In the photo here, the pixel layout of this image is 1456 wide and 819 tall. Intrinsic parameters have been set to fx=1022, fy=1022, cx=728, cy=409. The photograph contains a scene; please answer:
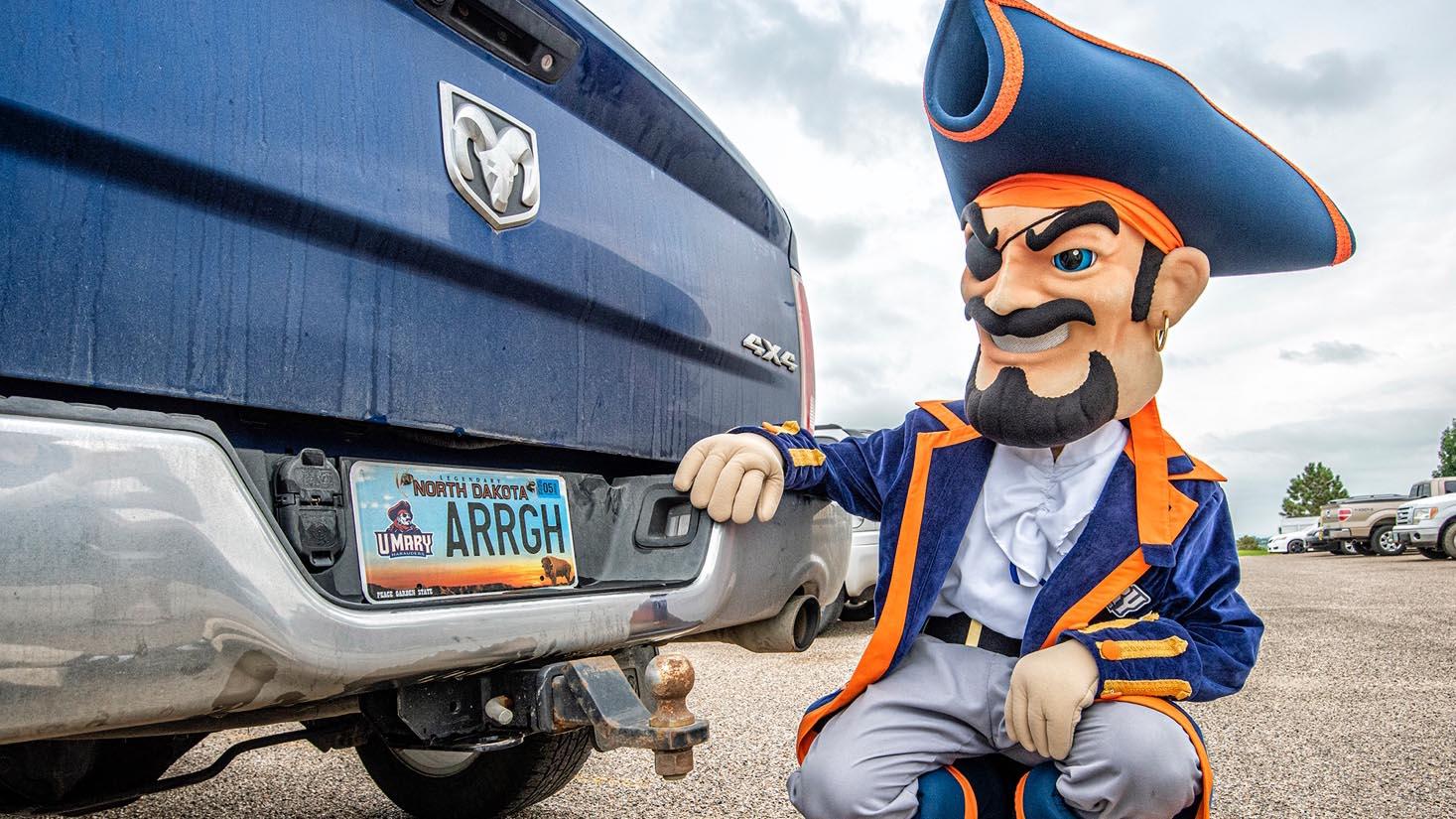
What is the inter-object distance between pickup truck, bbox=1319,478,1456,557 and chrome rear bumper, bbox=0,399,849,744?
2124cm

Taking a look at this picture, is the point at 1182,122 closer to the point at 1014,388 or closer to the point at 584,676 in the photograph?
the point at 1014,388

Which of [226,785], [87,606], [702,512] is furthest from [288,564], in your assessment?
[226,785]

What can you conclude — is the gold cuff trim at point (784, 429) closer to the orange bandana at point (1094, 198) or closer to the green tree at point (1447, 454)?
the orange bandana at point (1094, 198)

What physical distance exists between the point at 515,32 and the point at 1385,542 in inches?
857

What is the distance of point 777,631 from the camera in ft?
6.95

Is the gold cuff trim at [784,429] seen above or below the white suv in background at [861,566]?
above

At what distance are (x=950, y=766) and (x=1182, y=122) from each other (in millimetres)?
1180

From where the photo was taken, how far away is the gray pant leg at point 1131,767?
1547 mm

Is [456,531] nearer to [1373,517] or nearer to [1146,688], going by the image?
[1146,688]

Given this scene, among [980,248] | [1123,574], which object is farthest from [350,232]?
[1123,574]

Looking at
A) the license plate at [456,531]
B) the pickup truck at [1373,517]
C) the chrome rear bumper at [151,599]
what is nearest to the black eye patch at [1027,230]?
the license plate at [456,531]

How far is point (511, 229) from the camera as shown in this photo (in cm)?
158

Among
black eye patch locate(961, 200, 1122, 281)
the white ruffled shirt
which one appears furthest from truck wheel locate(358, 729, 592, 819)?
black eye patch locate(961, 200, 1122, 281)

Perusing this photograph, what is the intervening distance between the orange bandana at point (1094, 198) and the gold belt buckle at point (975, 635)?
29.5 inches
